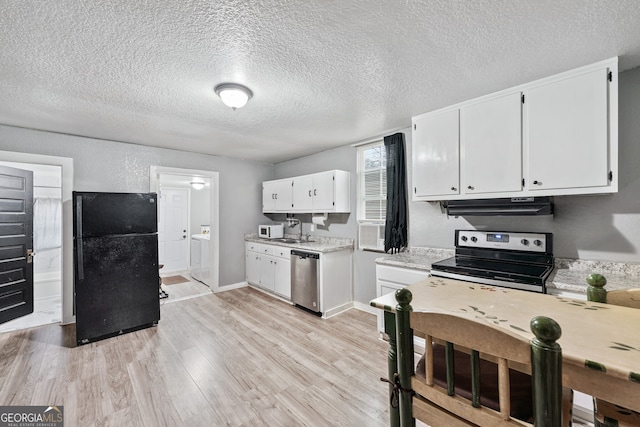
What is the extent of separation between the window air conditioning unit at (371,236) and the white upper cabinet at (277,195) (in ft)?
4.63

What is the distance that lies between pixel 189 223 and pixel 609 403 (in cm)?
688

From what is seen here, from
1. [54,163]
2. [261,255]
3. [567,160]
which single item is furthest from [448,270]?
[54,163]

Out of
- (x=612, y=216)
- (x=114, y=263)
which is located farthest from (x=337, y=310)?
(x=612, y=216)

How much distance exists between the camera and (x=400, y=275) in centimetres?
272

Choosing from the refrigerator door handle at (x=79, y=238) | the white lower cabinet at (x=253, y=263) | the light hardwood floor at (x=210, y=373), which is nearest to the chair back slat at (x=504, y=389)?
the light hardwood floor at (x=210, y=373)

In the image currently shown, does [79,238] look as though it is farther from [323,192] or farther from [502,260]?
[502,260]

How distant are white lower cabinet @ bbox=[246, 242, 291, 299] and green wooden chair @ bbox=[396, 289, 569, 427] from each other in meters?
3.11

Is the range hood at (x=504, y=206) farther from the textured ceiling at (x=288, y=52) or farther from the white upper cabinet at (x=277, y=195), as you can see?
the white upper cabinet at (x=277, y=195)

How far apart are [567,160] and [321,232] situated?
10.5 ft

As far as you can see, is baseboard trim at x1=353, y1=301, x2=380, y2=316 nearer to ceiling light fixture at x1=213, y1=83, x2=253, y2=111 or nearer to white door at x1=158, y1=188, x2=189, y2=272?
ceiling light fixture at x1=213, y1=83, x2=253, y2=111

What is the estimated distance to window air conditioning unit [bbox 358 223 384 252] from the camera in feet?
12.0

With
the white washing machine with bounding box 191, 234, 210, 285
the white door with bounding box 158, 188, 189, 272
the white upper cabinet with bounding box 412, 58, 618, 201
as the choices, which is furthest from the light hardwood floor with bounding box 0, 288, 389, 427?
the white door with bounding box 158, 188, 189, 272

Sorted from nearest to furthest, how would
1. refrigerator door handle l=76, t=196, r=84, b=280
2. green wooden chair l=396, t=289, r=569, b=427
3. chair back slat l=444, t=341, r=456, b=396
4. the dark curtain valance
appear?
green wooden chair l=396, t=289, r=569, b=427, chair back slat l=444, t=341, r=456, b=396, refrigerator door handle l=76, t=196, r=84, b=280, the dark curtain valance

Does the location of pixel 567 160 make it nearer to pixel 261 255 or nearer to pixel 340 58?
pixel 340 58
